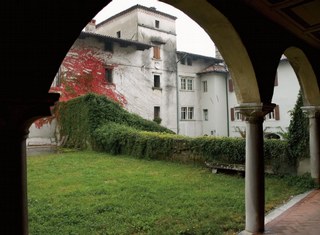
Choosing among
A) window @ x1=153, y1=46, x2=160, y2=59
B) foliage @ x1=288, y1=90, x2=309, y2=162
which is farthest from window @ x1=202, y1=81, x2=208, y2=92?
foliage @ x1=288, y1=90, x2=309, y2=162

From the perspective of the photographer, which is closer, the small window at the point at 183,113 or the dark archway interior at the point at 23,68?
the dark archway interior at the point at 23,68

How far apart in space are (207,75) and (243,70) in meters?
25.8

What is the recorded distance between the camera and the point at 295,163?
9500mm

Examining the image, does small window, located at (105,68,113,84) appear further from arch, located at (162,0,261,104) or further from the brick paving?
arch, located at (162,0,261,104)

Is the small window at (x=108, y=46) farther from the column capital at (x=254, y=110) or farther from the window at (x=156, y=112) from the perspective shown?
the column capital at (x=254, y=110)

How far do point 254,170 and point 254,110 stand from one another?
990 mm

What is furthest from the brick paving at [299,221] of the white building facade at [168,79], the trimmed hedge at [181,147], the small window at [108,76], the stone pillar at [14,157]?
the small window at [108,76]

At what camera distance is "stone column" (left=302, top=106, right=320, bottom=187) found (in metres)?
7.91

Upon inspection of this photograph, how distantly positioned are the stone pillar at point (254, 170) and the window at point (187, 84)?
25.0m

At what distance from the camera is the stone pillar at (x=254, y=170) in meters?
4.95

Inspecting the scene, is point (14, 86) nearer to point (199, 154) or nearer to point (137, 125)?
point (199, 154)

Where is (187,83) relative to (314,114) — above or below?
above

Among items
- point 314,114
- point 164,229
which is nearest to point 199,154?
point 314,114

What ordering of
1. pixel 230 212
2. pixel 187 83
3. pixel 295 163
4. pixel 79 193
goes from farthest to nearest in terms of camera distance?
pixel 187 83 → pixel 295 163 → pixel 79 193 → pixel 230 212
